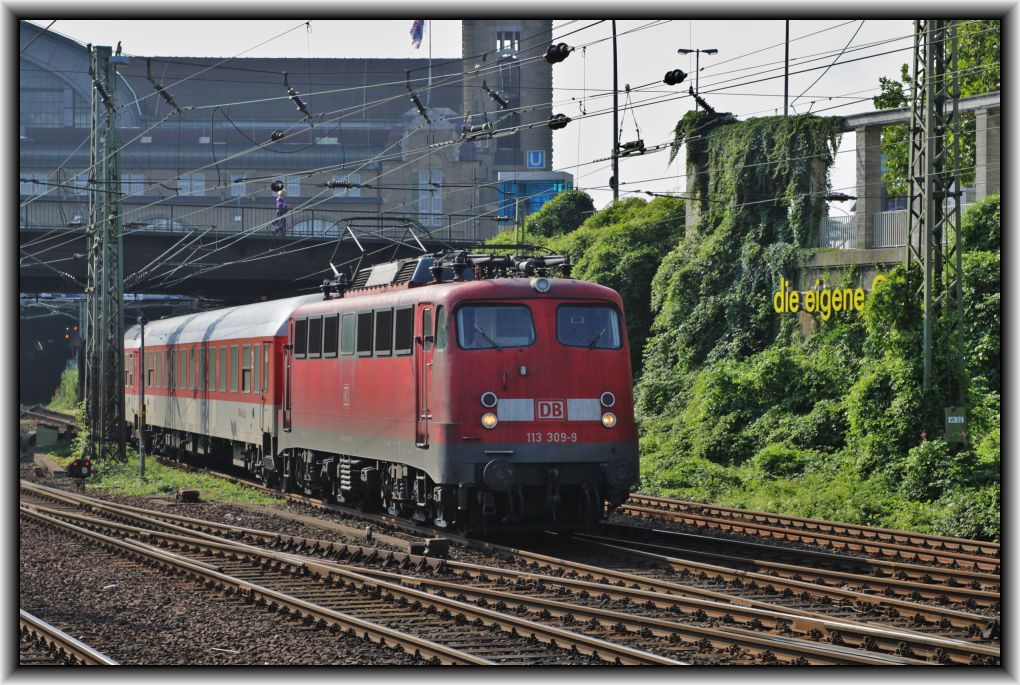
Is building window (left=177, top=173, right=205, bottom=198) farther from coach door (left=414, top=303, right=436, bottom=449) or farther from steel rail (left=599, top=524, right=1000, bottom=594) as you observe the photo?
steel rail (left=599, top=524, right=1000, bottom=594)

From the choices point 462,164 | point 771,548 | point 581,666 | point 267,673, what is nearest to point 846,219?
point 771,548

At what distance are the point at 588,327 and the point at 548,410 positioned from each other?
133cm

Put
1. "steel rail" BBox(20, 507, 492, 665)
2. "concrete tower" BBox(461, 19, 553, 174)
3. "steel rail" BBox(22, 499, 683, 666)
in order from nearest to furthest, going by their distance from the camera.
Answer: "steel rail" BBox(22, 499, 683, 666), "steel rail" BBox(20, 507, 492, 665), "concrete tower" BBox(461, 19, 553, 174)

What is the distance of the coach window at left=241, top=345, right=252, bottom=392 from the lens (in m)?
27.8

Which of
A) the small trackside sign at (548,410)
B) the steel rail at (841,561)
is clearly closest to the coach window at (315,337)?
the steel rail at (841,561)

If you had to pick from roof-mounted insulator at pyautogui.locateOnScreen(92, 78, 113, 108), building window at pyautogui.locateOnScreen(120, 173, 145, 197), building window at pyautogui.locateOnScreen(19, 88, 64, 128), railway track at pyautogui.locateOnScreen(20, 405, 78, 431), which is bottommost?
railway track at pyautogui.locateOnScreen(20, 405, 78, 431)

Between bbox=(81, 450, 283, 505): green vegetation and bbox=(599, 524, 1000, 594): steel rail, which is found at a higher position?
bbox=(599, 524, 1000, 594): steel rail

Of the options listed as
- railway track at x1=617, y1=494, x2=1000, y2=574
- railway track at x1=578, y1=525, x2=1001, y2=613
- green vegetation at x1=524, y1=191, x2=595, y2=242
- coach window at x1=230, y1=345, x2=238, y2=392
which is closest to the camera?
railway track at x1=578, y1=525, x2=1001, y2=613

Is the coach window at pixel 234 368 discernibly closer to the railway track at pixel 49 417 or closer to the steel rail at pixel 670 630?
the steel rail at pixel 670 630

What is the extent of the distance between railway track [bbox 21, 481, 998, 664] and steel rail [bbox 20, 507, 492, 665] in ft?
4.14

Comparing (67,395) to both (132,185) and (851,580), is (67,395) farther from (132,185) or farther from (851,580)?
(851,580)

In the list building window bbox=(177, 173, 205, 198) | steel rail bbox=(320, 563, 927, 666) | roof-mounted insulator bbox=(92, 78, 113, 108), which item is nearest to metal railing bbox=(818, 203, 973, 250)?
roof-mounted insulator bbox=(92, 78, 113, 108)

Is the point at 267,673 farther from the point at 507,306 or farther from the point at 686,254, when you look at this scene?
the point at 686,254

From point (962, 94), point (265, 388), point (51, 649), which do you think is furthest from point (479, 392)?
point (962, 94)
